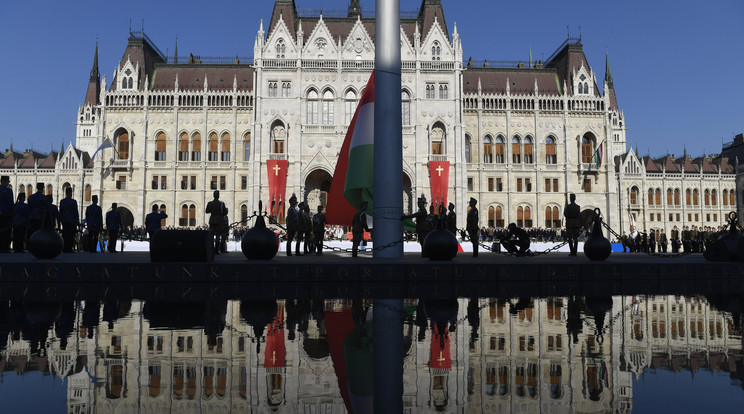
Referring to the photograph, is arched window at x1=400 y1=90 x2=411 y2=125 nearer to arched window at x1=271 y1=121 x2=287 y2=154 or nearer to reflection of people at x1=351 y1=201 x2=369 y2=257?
arched window at x1=271 y1=121 x2=287 y2=154

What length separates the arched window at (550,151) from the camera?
53.1 m

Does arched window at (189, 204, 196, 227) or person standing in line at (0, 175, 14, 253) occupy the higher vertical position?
arched window at (189, 204, 196, 227)

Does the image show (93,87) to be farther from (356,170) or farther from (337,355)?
(337,355)

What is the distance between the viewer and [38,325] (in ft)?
18.6

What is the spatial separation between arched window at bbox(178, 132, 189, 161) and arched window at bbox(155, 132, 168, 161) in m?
1.43

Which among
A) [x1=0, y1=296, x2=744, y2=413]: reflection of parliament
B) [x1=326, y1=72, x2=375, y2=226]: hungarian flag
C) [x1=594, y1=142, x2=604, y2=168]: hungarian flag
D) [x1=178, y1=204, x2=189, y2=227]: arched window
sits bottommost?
[x1=0, y1=296, x2=744, y2=413]: reflection of parliament

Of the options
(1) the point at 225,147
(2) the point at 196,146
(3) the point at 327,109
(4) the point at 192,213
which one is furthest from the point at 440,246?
(2) the point at 196,146

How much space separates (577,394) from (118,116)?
5510 cm

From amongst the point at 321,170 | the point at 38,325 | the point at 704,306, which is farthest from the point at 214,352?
the point at 321,170

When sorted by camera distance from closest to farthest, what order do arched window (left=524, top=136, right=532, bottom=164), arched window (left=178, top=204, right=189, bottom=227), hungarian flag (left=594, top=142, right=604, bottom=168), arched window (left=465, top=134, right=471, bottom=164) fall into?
1. hungarian flag (left=594, top=142, right=604, bottom=168)
2. arched window (left=178, top=204, right=189, bottom=227)
3. arched window (left=465, top=134, right=471, bottom=164)
4. arched window (left=524, top=136, right=532, bottom=164)

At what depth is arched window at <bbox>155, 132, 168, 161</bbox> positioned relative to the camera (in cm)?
5138

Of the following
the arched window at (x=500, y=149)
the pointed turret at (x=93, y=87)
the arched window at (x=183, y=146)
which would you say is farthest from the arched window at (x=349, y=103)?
the pointed turret at (x=93, y=87)

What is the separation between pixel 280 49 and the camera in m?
47.1

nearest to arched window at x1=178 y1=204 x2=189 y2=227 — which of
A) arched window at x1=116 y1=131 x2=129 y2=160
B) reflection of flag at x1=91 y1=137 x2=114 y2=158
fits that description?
arched window at x1=116 y1=131 x2=129 y2=160
